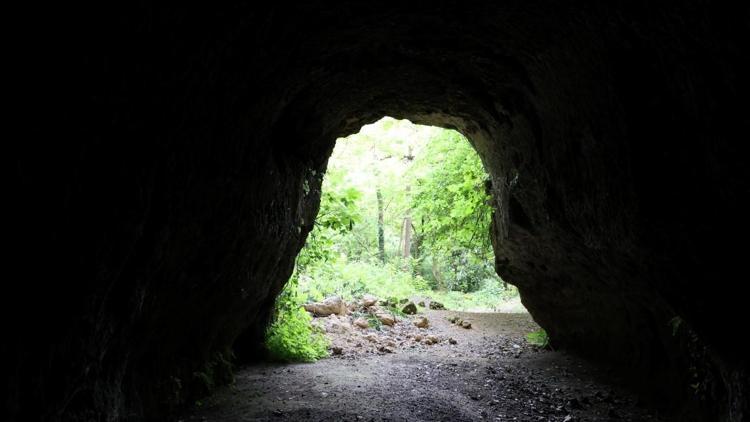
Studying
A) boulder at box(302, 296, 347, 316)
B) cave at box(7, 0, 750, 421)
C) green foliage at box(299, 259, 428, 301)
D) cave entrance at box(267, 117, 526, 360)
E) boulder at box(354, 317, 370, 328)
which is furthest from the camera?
green foliage at box(299, 259, 428, 301)

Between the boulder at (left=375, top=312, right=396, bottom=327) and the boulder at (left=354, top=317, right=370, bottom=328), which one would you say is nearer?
the boulder at (left=354, top=317, right=370, bottom=328)

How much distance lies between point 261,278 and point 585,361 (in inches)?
233

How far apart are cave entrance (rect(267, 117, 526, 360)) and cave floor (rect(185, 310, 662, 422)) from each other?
1.29m

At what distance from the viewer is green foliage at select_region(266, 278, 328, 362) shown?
9227 millimetres

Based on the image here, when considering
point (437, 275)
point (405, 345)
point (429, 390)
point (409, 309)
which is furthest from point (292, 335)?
point (437, 275)

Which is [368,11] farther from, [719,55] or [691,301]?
[691,301]

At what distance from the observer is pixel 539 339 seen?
1103 cm

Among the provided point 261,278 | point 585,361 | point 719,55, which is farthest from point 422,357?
point 719,55

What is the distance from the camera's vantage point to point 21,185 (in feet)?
7.63

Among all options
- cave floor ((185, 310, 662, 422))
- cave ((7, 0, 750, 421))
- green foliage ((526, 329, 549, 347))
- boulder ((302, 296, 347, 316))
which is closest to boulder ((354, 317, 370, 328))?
boulder ((302, 296, 347, 316))

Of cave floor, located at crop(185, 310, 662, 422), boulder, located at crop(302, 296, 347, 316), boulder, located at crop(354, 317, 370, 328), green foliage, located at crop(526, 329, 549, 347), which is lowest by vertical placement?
cave floor, located at crop(185, 310, 662, 422)

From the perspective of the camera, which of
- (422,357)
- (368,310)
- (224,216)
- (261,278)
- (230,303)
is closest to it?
(224,216)

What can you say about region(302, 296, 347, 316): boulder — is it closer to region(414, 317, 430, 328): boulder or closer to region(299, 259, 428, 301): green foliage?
region(299, 259, 428, 301): green foliage

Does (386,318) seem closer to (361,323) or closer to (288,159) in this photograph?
(361,323)
